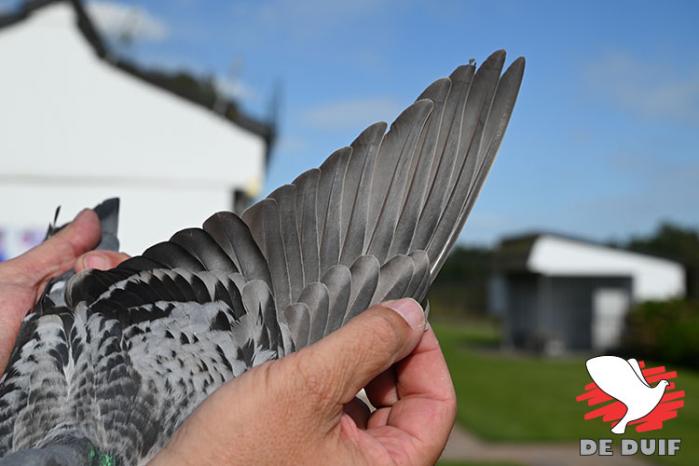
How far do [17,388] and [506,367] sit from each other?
20.3 metres

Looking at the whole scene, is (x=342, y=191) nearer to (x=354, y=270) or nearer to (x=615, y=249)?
(x=354, y=270)

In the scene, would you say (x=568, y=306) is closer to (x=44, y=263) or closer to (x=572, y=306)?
(x=572, y=306)

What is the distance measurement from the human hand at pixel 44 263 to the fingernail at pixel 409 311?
48.2 inches

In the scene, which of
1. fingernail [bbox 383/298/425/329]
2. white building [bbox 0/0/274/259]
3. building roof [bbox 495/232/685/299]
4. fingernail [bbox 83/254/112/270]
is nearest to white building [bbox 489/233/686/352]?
building roof [bbox 495/232/685/299]

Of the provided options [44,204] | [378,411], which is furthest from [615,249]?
[378,411]

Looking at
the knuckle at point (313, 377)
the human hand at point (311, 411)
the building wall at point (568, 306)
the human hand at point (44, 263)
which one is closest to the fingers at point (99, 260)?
the human hand at point (44, 263)

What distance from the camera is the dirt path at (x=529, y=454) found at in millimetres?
9977

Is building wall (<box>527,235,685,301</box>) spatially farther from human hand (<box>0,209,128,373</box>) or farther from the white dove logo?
human hand (<box>0,209,128,373</box>)

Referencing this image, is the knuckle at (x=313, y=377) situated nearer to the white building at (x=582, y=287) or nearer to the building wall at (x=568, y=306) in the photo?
the white building at (x=582, y=287)

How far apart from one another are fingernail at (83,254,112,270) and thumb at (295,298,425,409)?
1176 mm

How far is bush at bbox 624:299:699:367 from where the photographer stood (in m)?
22.7

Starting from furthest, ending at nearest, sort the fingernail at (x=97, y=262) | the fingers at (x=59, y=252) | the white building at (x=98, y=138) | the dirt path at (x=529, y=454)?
1. the dirt path at (x=529, y=454)
2. the white building at (x=98, y=138)
3. the fingers at (x=59, y=252)
4. the fingernail at (x=97, y=262)

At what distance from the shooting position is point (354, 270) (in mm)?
2635

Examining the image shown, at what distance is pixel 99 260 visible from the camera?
291cm
